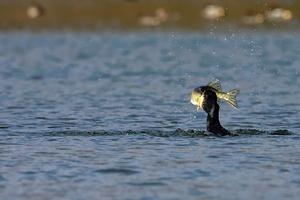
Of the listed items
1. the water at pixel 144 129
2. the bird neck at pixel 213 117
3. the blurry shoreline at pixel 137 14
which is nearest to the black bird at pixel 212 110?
the bird neck at pixel 213 117

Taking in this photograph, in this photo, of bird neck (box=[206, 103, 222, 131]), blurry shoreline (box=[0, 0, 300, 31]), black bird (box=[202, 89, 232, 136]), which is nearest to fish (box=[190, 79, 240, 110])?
black bird (box=[202, 89, 232, 136])

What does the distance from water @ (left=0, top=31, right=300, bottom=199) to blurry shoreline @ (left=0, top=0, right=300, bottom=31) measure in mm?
16222

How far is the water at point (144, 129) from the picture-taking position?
1141cm

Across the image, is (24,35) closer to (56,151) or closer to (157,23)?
(157,23)

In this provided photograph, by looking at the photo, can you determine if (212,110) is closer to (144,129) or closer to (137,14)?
(144,129)

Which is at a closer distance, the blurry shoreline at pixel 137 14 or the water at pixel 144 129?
the water at pixel 144 129

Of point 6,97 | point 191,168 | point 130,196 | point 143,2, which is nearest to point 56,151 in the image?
point 191,168

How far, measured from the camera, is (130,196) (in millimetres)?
10766

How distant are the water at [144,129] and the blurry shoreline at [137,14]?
53.2ft

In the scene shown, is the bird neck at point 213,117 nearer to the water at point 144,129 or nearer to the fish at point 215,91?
the fish at point 215,91

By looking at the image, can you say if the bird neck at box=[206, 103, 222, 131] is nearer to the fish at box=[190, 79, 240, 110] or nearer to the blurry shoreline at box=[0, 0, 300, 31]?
the fish at box=[190, 79, 240, 110]

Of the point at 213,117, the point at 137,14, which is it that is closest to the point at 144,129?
the point at 213,117

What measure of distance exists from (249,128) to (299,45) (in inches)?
930

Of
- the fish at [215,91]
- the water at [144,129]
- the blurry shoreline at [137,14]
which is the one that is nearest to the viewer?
the water at [144,129]
